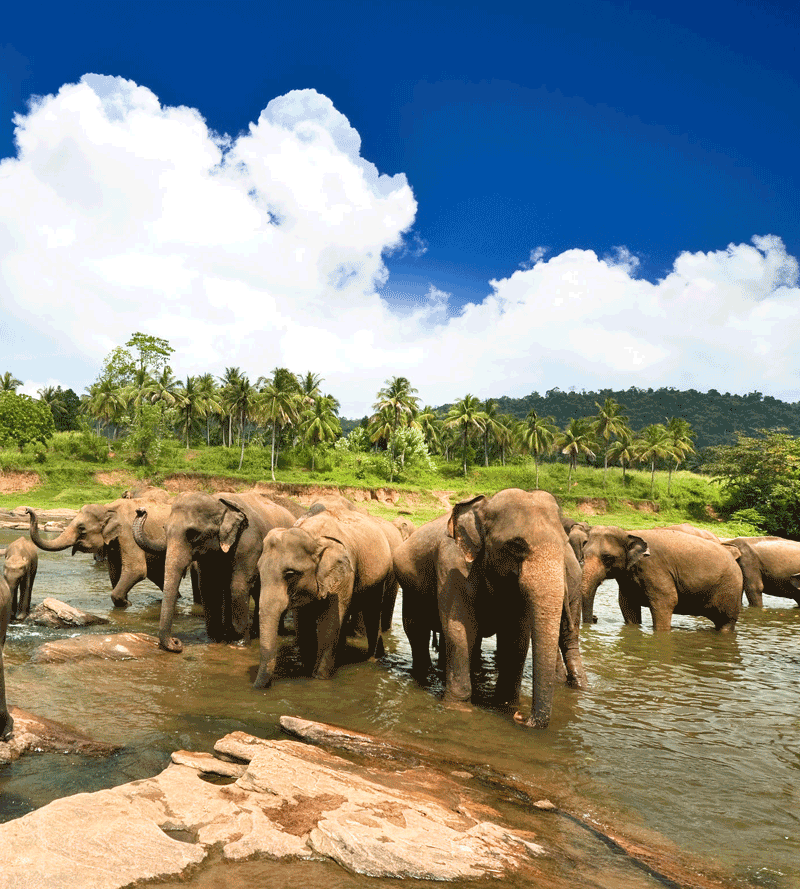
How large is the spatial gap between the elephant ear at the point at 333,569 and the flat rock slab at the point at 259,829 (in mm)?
3773

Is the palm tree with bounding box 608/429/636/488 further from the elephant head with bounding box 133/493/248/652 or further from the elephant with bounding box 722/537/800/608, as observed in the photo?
the elephant head with bounding box 133/493/248/652

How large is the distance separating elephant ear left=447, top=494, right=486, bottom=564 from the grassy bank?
46785 mm

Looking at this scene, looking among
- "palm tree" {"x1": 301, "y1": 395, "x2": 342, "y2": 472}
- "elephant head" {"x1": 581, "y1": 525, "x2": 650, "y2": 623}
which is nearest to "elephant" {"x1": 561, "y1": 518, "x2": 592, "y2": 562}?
"elephant head" {"x1": 581, "y1": 525, "x2": 650, "y2": 623}

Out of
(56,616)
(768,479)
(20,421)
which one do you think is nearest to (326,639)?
(56,616)

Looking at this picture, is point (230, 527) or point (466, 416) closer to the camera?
point (230, 527)

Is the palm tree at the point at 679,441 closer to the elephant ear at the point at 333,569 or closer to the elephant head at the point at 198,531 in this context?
the elephant head at the point at 198,531

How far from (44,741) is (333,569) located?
4062 millimetres

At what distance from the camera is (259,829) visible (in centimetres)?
456

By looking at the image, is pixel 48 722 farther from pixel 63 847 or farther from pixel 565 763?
pixel 565 763

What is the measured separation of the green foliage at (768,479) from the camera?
4716cm

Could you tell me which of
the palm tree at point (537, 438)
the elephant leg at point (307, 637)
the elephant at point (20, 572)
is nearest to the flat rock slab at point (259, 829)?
the elephant leg at point (307, 637)

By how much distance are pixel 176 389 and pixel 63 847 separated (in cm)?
9042

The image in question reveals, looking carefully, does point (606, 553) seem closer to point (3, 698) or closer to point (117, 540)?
point (117, 540)

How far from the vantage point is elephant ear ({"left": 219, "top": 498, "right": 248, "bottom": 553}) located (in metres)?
11.8
